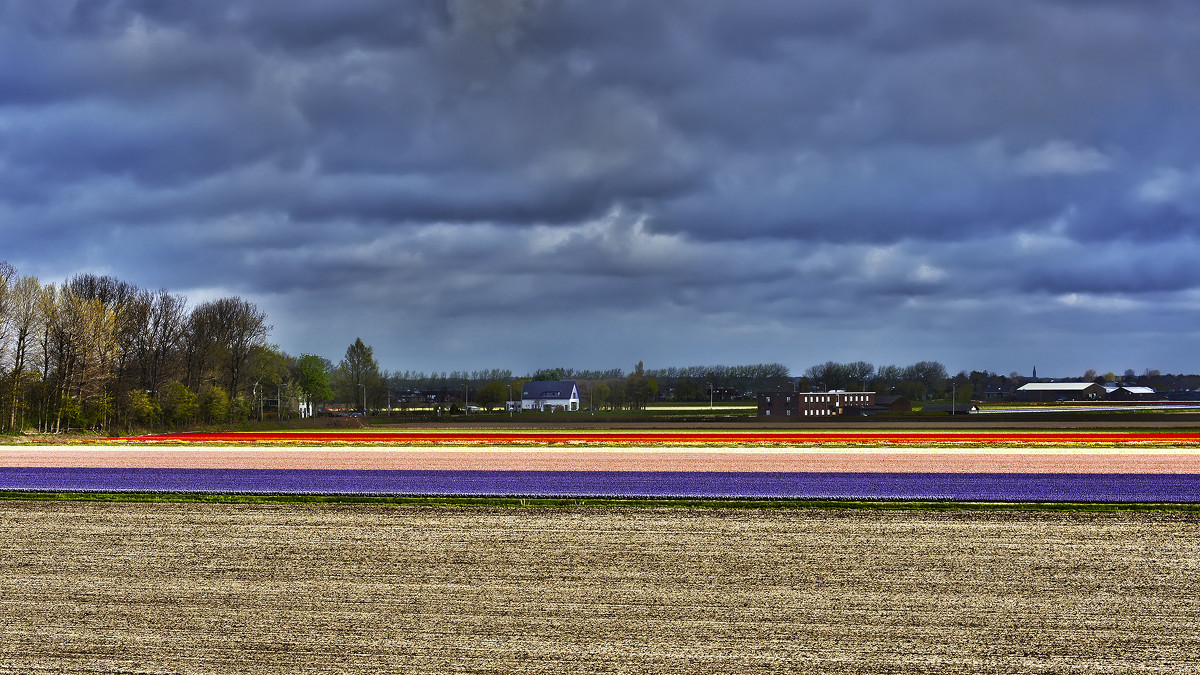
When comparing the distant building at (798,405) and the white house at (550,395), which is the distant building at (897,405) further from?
the white house at (550,395)

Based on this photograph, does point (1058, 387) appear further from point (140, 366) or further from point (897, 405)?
point (140, 366)

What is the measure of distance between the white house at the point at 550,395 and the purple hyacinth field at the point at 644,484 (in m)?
144

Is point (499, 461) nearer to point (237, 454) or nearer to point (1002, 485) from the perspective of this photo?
point (237, 454)

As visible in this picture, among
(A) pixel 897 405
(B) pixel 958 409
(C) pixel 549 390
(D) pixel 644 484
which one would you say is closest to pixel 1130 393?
(A) pixel 897 405

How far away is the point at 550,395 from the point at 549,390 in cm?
168

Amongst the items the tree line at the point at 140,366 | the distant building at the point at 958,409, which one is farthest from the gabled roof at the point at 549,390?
the distant building at the point at 958,409

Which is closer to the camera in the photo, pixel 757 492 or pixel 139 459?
pixel 757 492

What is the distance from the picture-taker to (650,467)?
31.3 m

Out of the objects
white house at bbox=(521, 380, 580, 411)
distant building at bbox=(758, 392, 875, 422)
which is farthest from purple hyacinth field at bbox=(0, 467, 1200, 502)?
white house at bbox=(521, 380, 580, 411)

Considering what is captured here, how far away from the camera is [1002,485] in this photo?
83.0 feet

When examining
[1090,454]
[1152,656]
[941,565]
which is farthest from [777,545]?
[1090,454]

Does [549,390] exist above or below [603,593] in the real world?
above

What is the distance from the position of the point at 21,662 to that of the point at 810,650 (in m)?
8.98

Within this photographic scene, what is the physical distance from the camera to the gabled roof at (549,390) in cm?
18050
